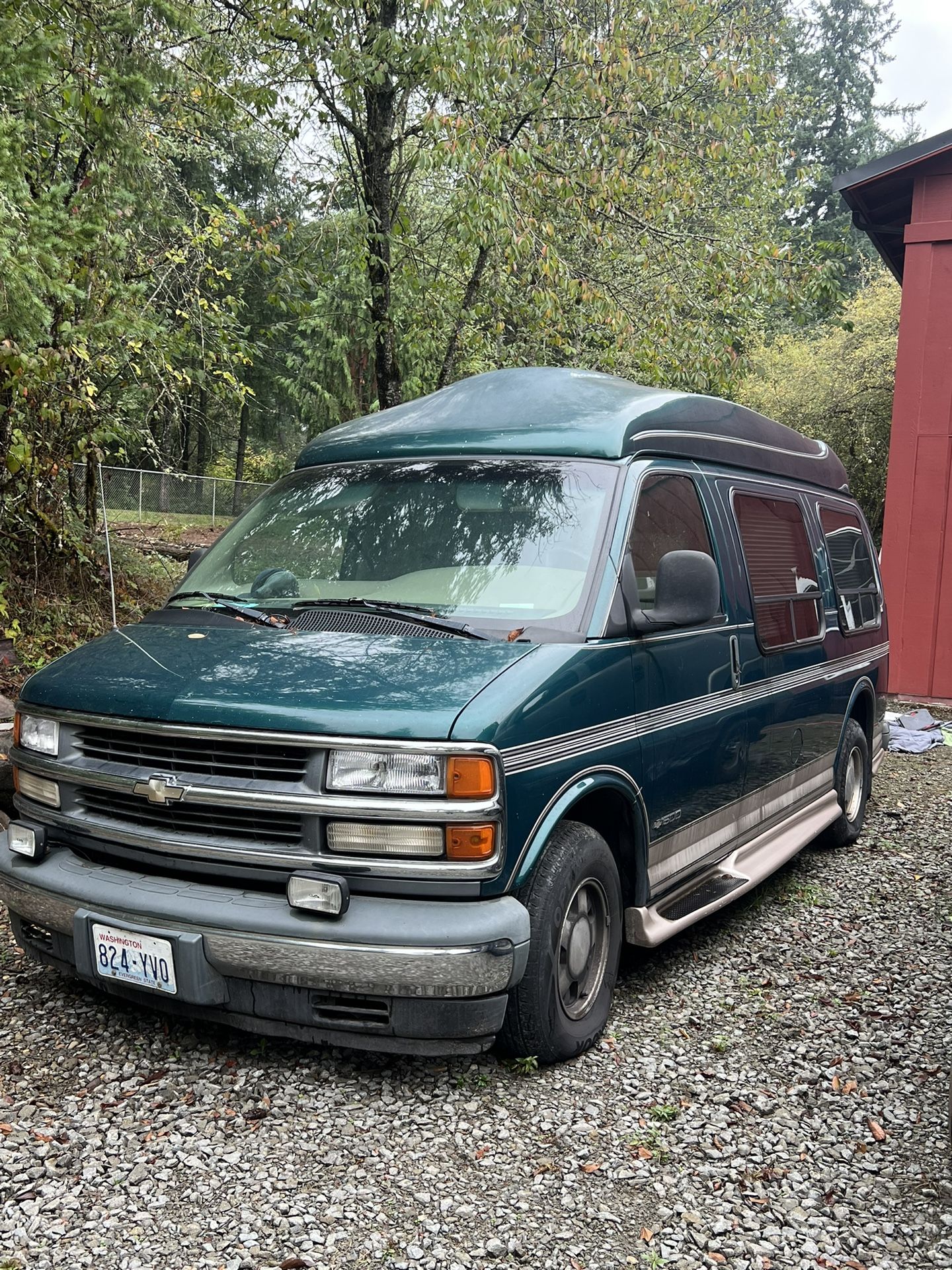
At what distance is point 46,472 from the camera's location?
29.1ft

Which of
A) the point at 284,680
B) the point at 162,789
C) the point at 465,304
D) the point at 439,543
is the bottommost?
the point at 162,789

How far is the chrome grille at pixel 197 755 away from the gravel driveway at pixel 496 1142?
98cm

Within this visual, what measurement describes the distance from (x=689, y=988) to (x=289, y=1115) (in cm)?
184

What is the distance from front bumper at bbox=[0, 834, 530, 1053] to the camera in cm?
311

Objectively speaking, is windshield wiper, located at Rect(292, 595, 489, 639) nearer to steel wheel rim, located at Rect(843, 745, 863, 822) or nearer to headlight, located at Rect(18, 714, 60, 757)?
headlight, located at Rect(18, 714, 60, 757)

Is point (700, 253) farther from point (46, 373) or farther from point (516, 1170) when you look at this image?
point (516, 1170)

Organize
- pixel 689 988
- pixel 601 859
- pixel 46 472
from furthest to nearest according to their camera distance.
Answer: pixel 46 472, pixel 689 988, pixel 601 859

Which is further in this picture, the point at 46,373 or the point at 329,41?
the point at 329,41

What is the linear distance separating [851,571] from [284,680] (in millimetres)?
4642

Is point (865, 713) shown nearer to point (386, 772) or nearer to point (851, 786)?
point (851, 786)

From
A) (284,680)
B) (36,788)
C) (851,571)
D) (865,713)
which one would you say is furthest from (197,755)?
(865,713)

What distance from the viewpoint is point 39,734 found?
3.86 metres

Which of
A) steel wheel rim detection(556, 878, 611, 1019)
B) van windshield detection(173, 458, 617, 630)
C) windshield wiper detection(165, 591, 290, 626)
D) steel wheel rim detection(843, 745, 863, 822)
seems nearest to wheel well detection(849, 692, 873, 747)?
steel wheel rim detection(843, 745, 863, 822)

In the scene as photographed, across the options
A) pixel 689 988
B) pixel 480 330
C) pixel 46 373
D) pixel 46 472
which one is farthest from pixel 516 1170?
pixel 480 330
